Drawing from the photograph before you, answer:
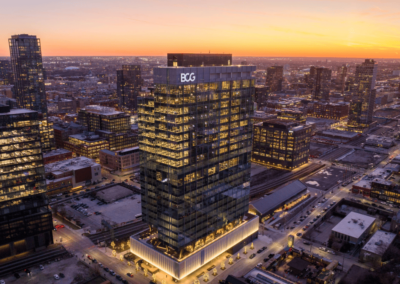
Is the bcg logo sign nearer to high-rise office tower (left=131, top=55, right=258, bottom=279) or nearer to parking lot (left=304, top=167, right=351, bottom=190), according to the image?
high-rise office tower (left=131, top=55, right=258, bottom=279)

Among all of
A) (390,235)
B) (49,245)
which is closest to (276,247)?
(390,235)

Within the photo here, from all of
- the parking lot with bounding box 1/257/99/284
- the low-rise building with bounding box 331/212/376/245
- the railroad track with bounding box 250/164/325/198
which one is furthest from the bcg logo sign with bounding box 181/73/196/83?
the railroad track with bounding box 250/164/325/198

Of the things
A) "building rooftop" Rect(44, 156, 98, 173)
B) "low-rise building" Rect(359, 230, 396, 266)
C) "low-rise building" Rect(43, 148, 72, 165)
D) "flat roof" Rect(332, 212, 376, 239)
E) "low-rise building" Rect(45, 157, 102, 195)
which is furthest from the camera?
"low-rise building" Rect(43, 148, 72, 165)

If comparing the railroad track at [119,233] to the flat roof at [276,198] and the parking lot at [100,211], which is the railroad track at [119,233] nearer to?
the parking lot at [100,211]

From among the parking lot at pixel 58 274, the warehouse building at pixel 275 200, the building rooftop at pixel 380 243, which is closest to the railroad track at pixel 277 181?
the warehouse building at pixel 275 200

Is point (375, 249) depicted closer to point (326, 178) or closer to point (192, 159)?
point (192, 159)
